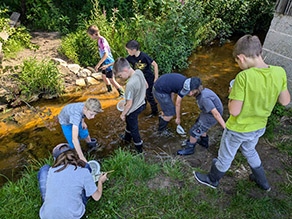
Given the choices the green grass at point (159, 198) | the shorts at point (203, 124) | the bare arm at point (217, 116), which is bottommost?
the green grass at point (159, 198)

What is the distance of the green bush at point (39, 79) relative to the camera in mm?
4645

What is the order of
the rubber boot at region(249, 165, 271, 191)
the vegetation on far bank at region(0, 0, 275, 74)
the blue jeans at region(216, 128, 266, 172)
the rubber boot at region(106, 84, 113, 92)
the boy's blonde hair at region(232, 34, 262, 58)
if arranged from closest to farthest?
1. the boy's blonde hair at region(232, 34, 262, 58)
2. the blue jeans at region(216, 128, 266, 172)
3. the rubber boot at region(249, 165, 271, 191)
4. the rubber boot at region(106, 84, 113, 92)
5. the vegetation on far bank at region(0, 0, 275, 74)

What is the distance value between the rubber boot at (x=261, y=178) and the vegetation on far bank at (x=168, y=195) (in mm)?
73

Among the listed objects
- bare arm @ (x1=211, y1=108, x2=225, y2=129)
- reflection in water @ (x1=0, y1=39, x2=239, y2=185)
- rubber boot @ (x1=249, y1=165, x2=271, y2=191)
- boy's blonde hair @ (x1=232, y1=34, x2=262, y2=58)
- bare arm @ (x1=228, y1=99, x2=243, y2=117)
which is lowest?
reflection in water @ (x1=0, y1=39, x2=239, y2=185)

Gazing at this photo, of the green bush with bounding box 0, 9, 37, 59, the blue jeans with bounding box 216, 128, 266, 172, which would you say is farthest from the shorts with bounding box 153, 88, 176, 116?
the green bush with bounding box 0, 9, 37, 59

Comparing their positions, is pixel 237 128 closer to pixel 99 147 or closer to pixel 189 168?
pixel 189 168

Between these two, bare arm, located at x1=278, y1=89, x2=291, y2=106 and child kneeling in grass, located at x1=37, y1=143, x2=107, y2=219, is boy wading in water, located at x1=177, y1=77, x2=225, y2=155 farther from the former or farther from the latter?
child kneeling in grass, located at x1=37, y1=143, x2=107, y2=219

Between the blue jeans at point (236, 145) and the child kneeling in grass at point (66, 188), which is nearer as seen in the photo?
the child kneeling in grass at point (66, 188)

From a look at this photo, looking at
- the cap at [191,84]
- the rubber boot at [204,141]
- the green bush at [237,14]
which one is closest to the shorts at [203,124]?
the rubber boot at [204,141]

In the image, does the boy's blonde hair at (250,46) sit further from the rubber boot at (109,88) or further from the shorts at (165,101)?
the rubber boot at (109,88)

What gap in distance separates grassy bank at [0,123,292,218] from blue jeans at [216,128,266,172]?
43cm

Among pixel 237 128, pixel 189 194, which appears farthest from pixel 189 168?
pixel 237 128

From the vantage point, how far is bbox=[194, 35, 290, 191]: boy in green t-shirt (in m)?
1.93

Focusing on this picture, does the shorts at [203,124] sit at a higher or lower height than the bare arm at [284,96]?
lower
